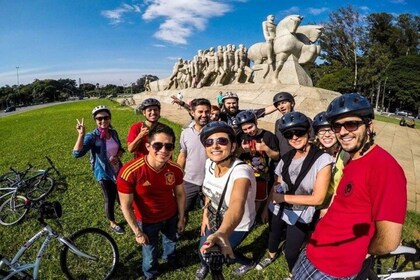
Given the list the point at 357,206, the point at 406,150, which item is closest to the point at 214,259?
the point at 357,206

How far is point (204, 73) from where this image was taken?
27.6m

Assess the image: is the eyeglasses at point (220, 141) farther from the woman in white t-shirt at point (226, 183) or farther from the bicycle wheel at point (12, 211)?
the bicycle wheel at point (12, 211)

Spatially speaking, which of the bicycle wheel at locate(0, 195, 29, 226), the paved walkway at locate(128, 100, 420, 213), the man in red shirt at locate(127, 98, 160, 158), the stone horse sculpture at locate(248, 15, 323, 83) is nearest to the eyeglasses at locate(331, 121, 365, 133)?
the man in red shirt at locate(127, 98, 160, 158)

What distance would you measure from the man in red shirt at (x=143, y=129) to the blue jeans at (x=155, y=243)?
52.9 inches

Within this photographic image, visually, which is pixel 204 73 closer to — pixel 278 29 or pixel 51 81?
pixel 278 29

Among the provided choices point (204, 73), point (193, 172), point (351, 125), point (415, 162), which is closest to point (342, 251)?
point (351, 125)

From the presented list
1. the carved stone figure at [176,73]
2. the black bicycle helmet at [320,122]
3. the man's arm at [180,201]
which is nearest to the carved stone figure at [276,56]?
the carved stone figure at [176,73]

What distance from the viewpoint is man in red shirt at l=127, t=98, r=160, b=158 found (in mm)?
4242

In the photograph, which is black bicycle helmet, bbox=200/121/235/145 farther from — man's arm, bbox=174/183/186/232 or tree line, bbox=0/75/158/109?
tree line, bbox=0/75/158/109

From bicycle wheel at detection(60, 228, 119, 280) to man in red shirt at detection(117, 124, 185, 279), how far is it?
605 millimetres

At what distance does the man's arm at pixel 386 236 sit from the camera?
157 centimetres

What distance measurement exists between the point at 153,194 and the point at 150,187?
0.13 meters

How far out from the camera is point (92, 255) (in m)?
3.62

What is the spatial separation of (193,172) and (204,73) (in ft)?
80.5
